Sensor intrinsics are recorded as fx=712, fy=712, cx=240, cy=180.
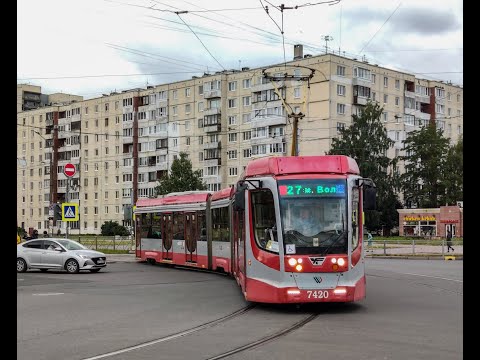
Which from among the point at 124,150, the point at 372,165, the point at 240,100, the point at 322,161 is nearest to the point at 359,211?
the point at 322,161

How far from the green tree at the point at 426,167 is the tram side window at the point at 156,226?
196 ft

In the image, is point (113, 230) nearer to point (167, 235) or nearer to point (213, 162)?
point (213, 162)

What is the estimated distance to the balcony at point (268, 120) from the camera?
80.0 meters

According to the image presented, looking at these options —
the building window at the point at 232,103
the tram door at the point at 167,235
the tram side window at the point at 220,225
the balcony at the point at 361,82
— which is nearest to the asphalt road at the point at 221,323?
the tram side window at the point at 220,225

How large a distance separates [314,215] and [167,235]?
16721mm

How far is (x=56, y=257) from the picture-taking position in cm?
2731

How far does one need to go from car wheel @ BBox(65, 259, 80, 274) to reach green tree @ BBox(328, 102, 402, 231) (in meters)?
54.3

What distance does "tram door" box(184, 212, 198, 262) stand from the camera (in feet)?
85.3

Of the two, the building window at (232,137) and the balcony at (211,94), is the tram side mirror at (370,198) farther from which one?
the balcony at (211,94)

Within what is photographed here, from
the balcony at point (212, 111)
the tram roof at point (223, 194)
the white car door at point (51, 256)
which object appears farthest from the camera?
the balcony at point (212, 111)

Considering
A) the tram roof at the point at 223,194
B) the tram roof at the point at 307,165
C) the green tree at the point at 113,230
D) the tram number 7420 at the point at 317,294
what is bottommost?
the green tree at the point at 113,230

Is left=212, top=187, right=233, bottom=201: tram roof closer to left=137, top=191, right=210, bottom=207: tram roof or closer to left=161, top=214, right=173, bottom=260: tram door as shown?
left=137, top=191, right=210, bottom=207: tram roof

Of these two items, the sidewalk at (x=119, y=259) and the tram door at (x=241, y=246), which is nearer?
the tram door at (x=241, y=246)
